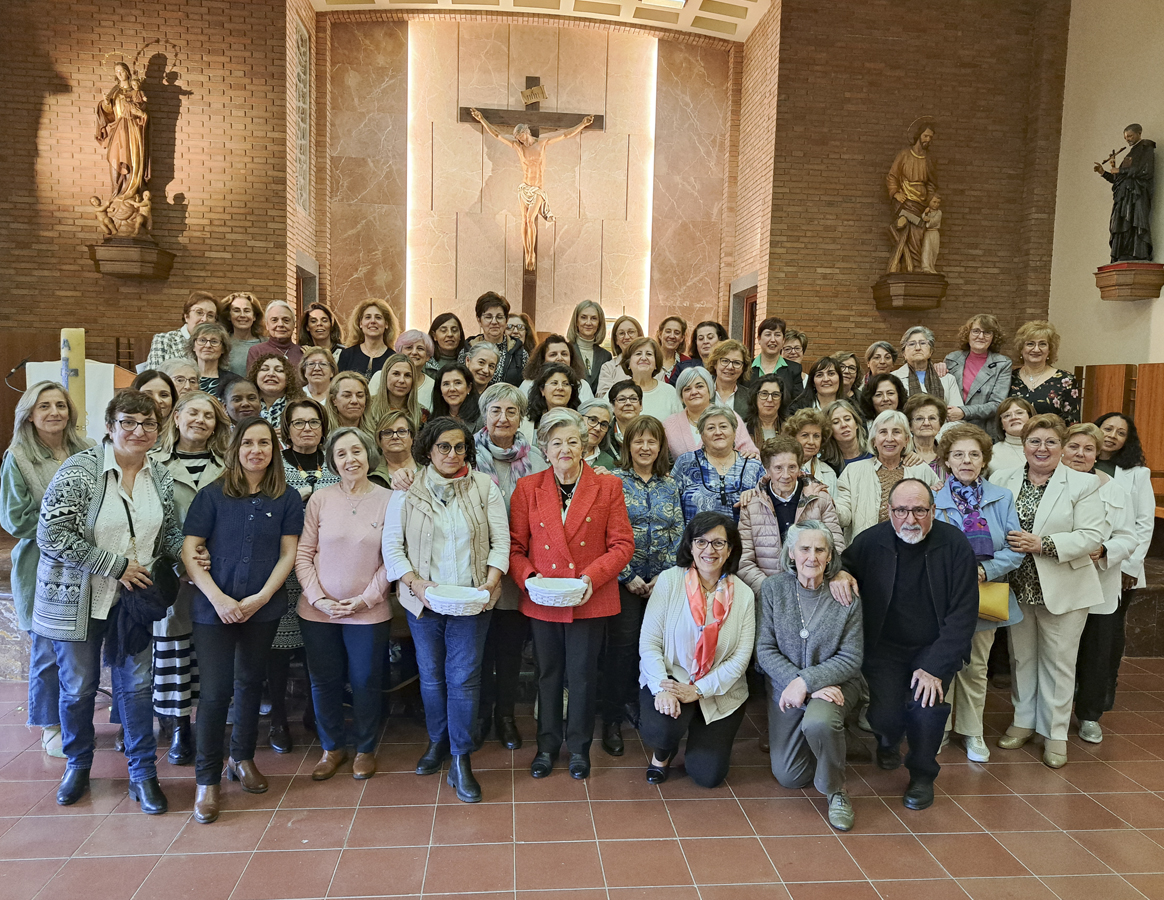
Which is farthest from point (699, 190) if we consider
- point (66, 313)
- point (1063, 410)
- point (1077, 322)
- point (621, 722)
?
point (621, 722)

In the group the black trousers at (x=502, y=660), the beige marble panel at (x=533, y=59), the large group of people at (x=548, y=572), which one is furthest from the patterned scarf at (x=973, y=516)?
the beige marble panel at (x=533, y=59)

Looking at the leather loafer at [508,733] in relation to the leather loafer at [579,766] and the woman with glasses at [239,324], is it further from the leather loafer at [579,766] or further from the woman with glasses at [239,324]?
the woman with glasses at [239,324]

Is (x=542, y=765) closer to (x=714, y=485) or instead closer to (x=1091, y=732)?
(x=714, y=485)

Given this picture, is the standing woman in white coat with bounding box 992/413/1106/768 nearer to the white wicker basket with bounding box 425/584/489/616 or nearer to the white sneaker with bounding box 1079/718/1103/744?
the white sneaker with bounding box 1079/718/1103/744

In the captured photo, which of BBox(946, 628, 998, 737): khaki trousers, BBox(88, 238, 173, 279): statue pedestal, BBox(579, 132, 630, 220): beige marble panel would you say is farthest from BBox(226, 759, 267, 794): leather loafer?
BBox(579, 132, 630, 220): beige marble panel

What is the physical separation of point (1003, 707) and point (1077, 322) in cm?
595

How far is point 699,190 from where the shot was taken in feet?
36.8

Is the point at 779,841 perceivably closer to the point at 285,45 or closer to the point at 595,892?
the point at 595,892

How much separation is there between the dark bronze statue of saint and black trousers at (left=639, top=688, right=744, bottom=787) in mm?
6957

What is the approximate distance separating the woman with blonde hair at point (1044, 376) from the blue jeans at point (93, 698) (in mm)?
5168

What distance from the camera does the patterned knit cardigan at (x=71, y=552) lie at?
3.31 meters

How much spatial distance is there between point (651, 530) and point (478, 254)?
7.86 metres

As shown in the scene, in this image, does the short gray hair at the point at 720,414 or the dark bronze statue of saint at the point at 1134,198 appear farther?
the dark bronze statue of saint at the point at 1134,198

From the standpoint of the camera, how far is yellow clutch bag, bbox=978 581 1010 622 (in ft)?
13.1
